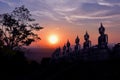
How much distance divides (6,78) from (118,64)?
2567cm

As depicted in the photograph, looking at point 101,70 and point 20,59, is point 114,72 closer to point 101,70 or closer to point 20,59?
point 101,70

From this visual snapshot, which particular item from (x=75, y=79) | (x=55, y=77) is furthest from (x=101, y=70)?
(x=55, y=77)

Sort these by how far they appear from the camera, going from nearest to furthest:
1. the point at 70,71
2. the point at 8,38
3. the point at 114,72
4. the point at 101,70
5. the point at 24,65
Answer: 1. the point at 114,72
2. the point at 101,70
3. the point at 70,71
4. the point at 24,65
5. the point at 8,38

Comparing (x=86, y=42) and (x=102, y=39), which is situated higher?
(x=86, y=42)

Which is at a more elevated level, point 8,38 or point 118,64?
point 8,38

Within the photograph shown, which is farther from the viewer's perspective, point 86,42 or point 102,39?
point 86,42

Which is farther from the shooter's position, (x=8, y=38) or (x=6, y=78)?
(x=8, y=38)

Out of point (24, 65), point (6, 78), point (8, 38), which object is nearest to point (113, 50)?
point (6, 78)

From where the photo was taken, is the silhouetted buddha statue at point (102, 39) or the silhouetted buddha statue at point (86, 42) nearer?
the silhouetted buddha statue at point (102, 39)

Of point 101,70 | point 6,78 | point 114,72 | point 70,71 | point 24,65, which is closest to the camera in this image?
point 114,72

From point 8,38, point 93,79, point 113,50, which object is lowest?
point 93,79

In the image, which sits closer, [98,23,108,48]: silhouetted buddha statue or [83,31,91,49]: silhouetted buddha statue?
[98,23,108,48]: silhouetted buddha statue

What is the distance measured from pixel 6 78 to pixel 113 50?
24.1 m

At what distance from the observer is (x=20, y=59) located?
211 ft
